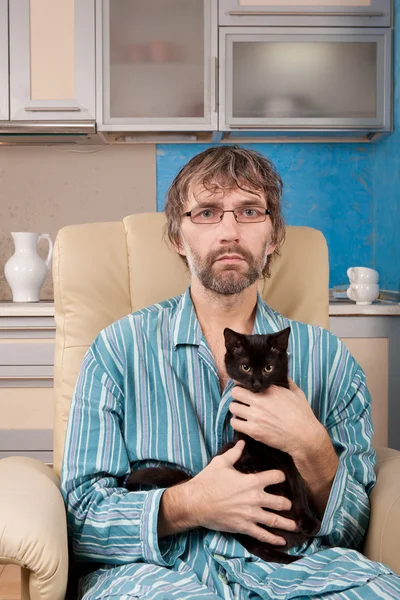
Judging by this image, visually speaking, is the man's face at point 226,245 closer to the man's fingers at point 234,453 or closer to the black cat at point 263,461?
the black cat at point 263,461

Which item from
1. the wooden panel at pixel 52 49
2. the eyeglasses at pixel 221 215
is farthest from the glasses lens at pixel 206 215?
the wooden panel at pixel 52 49

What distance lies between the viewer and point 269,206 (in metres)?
1.51

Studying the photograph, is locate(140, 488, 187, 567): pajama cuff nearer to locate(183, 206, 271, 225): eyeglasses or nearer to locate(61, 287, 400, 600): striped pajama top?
locate(61, 287, 400, 600): striped pajama top

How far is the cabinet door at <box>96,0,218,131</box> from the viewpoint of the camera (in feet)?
9.86

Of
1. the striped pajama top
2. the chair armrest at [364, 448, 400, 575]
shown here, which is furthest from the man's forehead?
the chair armrest at [364, 448, 400, 575]

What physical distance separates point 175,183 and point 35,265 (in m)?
1.67

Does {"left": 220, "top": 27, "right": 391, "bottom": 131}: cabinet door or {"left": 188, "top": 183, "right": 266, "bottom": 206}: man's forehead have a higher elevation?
{"left": 220, "top": 27, "right": 391, "bottom": 131}: cabinet door

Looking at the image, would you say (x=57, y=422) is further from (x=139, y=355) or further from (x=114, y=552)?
(x=114, y=552)

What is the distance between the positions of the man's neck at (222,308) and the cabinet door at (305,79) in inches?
68.9

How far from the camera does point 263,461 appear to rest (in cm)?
125

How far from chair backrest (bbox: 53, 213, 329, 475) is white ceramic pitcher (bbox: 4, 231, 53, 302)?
141 cm

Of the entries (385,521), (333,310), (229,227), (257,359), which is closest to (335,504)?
(385,521)

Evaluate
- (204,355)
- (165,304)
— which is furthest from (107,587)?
(165,304)

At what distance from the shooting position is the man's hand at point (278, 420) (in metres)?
1.22
